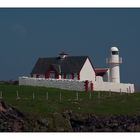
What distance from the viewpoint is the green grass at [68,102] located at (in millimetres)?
54425

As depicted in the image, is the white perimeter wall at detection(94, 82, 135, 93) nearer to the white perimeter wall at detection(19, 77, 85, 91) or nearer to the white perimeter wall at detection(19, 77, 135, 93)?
the white perimeter wall at detection(19, 77, 135, 93)

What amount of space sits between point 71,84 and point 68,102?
11368mm

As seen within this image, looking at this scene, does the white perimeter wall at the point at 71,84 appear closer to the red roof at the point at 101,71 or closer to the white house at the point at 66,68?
the white house at the point at 66,68

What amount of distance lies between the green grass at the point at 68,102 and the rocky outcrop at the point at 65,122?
79cm

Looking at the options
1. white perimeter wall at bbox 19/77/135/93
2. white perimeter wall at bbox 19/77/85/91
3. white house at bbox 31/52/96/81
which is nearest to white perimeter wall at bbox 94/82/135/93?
white perimeter wall at bbox 19/77/135/93

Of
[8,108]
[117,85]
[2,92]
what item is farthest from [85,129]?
[117,85]

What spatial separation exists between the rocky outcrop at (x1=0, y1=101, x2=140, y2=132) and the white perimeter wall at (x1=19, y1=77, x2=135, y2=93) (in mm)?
13205

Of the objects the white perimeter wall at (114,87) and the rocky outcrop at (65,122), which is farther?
the white perimeter wall at (114,87)

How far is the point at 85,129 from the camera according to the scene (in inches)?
2069

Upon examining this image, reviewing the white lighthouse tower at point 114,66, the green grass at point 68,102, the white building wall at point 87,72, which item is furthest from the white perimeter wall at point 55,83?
the white lighthouse tower at point 114,66

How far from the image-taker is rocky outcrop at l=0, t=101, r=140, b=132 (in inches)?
1984

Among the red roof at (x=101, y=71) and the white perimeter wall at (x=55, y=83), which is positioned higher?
the red roof at (x=101, y=71)

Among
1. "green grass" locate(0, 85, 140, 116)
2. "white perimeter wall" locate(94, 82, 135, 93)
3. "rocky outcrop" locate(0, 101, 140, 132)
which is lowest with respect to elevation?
"rocky outcrop" locate(0, 101, 140, 132)

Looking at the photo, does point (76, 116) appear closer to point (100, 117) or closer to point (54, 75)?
point (100, 117)
